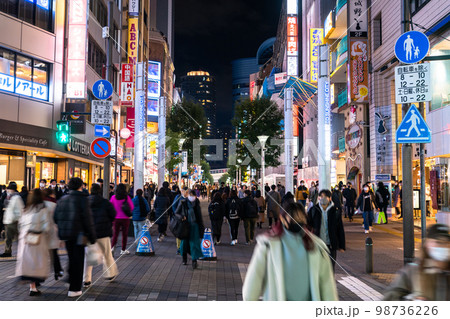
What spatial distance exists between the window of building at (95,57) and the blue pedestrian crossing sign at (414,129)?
23868mm

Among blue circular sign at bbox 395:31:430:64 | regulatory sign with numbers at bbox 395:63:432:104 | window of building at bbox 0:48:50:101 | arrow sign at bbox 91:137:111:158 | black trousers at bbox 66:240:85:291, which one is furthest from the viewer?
window of building at bbox 0:48:50:101

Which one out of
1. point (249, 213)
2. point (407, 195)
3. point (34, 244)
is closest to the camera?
point (34, 244)

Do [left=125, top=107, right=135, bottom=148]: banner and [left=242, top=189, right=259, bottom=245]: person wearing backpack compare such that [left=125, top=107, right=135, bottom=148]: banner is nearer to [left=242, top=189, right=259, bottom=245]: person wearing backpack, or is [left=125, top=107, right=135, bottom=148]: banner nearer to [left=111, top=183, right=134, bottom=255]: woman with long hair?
[left=242, top=189, right=259, bottom=245]: person wearing backpack

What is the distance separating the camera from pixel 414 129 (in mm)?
8781

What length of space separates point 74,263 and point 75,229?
55 centimetres

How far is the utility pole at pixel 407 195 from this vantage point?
8.87 m

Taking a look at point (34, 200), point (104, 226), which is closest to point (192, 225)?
point (104, 226)

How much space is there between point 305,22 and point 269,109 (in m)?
12.4

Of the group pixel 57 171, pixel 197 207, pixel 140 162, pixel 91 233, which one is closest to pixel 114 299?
pixel 91 233

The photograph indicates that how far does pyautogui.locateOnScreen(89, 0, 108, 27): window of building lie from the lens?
95.2ft

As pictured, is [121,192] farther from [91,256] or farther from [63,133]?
[63,133]

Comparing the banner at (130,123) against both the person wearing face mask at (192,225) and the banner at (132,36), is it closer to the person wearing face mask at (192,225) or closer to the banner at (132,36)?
the banner at (132,36)

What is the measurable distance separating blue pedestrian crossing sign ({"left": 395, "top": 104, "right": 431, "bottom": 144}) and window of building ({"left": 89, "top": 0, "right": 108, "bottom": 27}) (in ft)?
80.0

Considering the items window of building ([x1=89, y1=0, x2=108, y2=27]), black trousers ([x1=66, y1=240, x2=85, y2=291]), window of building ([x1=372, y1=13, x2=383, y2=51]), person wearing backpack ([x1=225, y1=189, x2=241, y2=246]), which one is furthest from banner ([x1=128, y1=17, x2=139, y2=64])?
black trousers ([x1=66, y1=240, x2=85, y2=291])
